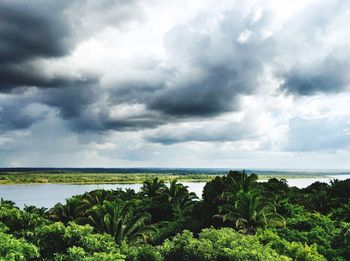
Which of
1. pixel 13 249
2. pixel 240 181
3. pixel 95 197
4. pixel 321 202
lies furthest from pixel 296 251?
pixel 95 197

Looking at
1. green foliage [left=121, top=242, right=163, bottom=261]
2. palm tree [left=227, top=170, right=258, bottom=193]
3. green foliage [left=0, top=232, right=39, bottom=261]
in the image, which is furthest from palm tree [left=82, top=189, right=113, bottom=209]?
green foliage [left=0, top=232, right=39, bottom=261]

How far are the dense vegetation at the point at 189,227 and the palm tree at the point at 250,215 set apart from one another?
0.09 m

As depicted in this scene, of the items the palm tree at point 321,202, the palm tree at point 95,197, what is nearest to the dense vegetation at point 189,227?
the palm tree at point 321,202

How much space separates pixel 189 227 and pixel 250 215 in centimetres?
786

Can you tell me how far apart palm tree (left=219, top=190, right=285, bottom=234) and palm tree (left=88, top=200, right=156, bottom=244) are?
292 inches

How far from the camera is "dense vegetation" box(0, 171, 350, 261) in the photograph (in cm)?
2083

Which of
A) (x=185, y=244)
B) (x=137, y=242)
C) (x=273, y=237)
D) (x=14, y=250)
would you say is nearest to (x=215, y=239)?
(x=185, y=244)

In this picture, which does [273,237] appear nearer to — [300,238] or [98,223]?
[300,238]

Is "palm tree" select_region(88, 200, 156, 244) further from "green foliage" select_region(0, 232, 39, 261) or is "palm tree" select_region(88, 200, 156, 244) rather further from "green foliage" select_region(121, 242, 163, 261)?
"green foliage" select_region(0, 232, 39, 261)

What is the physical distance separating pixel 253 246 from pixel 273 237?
853 centimetres

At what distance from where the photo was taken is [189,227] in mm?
42281

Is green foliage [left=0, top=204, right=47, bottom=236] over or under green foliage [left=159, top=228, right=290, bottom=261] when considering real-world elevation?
over

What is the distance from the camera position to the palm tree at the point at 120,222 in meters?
36.2

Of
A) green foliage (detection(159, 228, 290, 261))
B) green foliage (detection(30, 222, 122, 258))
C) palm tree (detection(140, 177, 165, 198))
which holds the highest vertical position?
palm tree (detection(140, 177, 165, 198))
